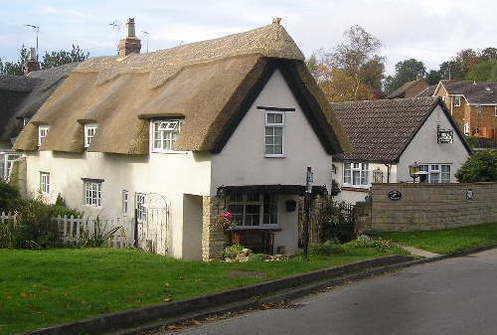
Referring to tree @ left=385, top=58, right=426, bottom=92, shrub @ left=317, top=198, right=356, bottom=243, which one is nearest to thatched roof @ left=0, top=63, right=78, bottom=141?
shrub @ left=317, top=198, right=356, bottom=243

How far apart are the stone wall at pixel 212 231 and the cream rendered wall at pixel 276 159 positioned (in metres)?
0.42

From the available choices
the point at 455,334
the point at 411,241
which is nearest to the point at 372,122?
the point at 411,241

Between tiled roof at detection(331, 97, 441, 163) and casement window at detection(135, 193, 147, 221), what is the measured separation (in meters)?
11.4

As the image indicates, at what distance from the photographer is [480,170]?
32.6 meters

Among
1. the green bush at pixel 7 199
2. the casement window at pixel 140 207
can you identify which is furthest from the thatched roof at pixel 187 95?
the green bush at pixel 7 199

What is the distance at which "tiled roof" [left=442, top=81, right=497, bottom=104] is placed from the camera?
255ft

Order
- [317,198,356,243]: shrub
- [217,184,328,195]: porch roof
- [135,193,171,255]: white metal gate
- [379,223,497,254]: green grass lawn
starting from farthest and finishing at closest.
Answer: [317,198,356,243]: shrub, [135,193,171,255]: white metal gate, [379,223,497,254]: green grass lawn, [217,184,328,195]: porch roof

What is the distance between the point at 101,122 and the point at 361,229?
424 inches

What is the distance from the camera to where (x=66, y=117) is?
3153cm

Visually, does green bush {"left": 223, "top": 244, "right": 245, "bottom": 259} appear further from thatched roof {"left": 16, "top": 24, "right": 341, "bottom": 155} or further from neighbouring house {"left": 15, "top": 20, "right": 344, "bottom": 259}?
thatched roof {"left": 16, "top": 24, "right": 341, "bottom": 155}

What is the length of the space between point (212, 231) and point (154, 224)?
333cm

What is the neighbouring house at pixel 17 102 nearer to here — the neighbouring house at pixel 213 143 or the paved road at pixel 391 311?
the neighbouring house at pixel 213 143

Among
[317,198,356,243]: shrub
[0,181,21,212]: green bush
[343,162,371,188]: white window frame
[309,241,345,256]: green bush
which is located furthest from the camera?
[343,162,371,188]: white window frame

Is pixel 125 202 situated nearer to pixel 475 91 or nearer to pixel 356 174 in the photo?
pixel 356 174
